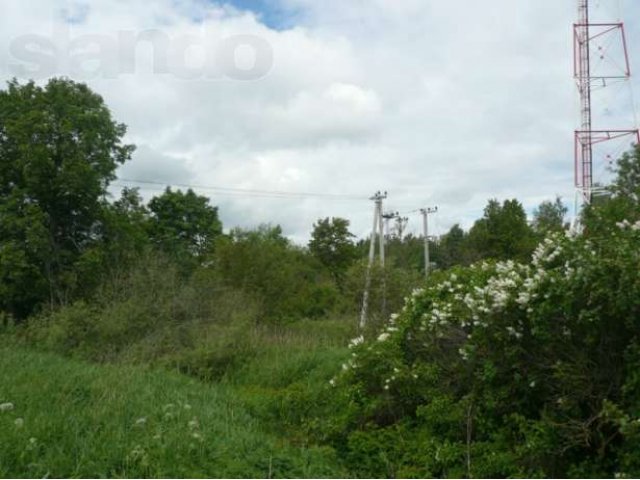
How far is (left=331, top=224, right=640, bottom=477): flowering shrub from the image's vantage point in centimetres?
566

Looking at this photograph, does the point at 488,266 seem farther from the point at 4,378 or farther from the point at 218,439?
the point at 4,378

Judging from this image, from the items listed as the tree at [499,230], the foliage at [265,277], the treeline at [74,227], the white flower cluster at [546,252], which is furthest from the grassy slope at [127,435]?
the tree at [499,230]

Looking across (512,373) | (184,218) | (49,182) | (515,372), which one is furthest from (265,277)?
(184,218)

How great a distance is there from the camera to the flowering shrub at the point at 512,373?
5660 mm

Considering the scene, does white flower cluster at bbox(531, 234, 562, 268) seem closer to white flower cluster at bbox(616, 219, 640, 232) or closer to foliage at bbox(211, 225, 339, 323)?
white flower cluster at bbox(616, 219, 640, 232)

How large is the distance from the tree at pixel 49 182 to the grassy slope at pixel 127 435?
13767 mm

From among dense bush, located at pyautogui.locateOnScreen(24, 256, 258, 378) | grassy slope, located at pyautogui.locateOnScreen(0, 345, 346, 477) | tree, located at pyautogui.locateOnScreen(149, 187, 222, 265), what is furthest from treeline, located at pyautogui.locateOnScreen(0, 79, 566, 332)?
tree, located at pyautogui.locateOnScreen(149, 187, 222, 265)

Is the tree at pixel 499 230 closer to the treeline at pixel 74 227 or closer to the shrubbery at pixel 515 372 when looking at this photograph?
the treeline at pixel 74 227

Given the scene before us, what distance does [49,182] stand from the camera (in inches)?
918

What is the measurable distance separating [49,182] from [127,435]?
1887cm

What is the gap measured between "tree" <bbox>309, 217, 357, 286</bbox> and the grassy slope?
30841 mm

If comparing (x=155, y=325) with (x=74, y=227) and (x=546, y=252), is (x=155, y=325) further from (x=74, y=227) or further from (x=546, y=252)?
(x=546, y=252)

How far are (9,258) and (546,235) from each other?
19.4 metres

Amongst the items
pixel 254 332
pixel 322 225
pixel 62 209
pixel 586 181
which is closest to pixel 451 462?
pixel 254 332
